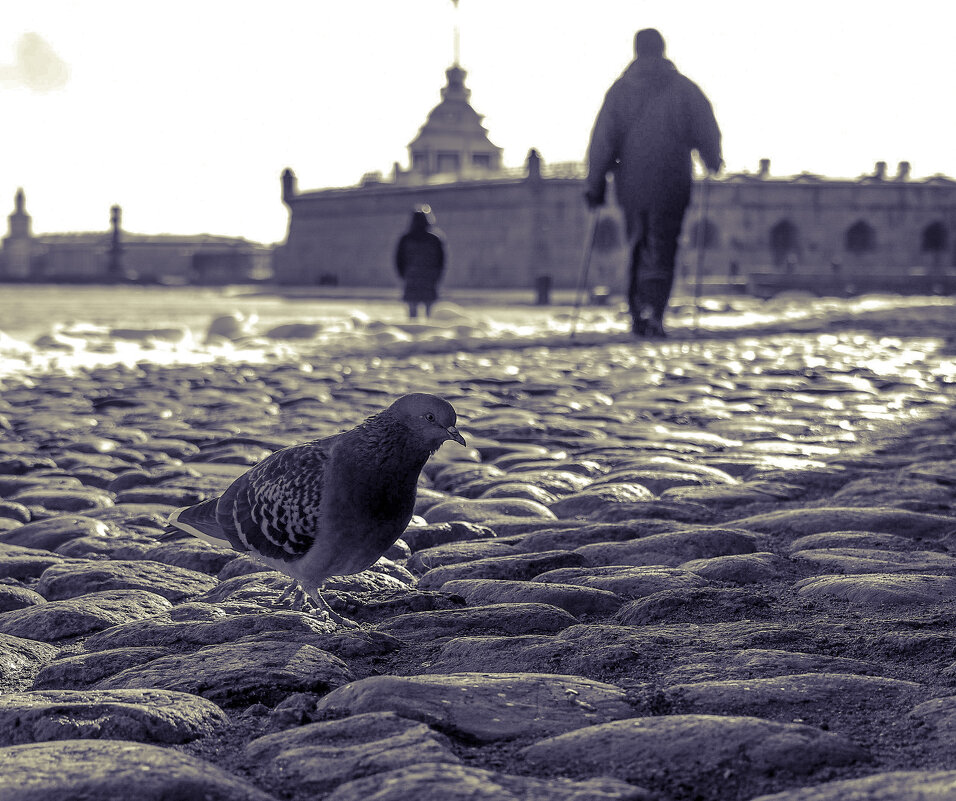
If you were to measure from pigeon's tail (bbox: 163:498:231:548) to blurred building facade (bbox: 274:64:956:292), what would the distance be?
39958mm

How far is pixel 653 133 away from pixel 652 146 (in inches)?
4.4

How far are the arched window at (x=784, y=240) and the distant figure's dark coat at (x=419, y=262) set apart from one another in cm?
3569

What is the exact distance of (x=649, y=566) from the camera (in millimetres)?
2863

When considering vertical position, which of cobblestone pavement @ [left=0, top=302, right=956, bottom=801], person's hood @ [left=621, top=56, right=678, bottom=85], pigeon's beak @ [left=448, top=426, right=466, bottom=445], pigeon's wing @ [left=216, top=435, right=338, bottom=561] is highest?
person's hood @ [left=621, top=56, right=678, bottom=85]

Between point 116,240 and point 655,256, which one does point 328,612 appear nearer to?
A: point 655,256

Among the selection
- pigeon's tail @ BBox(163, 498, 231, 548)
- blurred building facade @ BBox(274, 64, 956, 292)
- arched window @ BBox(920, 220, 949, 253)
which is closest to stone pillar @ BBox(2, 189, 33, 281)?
blurred building facade @ BBox(274, 64, 956, 292)

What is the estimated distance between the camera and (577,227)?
46.6m

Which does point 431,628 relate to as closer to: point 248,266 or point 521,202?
point 521,202

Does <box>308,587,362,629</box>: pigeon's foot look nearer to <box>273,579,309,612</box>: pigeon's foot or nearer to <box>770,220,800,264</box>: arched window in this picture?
<box>273,579,309,612</box>: pigeon's foot

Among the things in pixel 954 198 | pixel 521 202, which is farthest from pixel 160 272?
pixel 954 198

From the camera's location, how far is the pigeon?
2350mm

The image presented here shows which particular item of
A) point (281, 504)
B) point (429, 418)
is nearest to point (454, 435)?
point (429, 418)

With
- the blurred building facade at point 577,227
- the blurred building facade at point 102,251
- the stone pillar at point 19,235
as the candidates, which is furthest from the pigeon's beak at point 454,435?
the stone pillar at point 19,235

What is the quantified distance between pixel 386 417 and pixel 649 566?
851 mm
